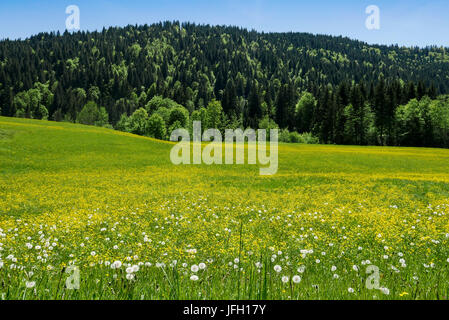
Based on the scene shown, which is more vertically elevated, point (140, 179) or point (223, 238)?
point (223, 238)

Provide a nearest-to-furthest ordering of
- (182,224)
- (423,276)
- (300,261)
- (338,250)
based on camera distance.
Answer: (423,276)
(300,261)
(338,250)
(182,224)

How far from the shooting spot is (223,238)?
25.4ft

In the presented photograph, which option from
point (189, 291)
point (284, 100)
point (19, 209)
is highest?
point (284, 100)

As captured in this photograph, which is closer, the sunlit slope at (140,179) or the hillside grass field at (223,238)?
the hillside grass field at (223,238)

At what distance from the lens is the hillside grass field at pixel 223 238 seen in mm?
3275

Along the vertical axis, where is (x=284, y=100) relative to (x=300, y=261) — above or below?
above

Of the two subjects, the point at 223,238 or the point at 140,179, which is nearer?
the point at 223,238

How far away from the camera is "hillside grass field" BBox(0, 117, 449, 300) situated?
3275mm

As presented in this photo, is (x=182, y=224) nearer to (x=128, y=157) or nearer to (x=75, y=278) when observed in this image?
(x=75, y=278)

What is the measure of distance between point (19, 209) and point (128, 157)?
85.6 ft

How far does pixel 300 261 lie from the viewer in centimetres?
580

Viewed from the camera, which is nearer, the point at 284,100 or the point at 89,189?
the point at 89,189

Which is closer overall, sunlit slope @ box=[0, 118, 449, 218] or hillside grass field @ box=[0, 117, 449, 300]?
hillside grass field @ box=[0, 117, 449, 300]
